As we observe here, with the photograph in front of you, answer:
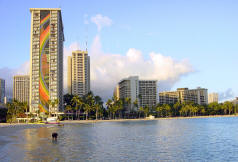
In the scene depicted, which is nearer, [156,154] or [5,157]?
[5,157]

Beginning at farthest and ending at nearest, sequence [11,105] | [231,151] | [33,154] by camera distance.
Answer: [11,105], [231,151], [33,154]

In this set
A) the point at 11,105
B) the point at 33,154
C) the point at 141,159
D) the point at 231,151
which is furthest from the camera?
the point at 11,105

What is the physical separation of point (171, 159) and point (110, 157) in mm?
8322

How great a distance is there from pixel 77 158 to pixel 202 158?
56.6 ft

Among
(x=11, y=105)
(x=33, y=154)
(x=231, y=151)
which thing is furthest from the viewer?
(x=11, y=105)

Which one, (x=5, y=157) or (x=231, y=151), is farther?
(x=231, y=151)

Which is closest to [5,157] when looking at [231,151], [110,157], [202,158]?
[110,157]

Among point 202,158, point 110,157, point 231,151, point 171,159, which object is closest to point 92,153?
point 110,157

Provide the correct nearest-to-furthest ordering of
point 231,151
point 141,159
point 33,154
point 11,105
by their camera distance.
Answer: point 141,159, point 33,154, point 231,151, point 11,105

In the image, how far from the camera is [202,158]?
3725 centimetres

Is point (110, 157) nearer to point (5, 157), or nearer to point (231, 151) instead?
point (5, 157)

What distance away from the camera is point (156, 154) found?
39750 mm

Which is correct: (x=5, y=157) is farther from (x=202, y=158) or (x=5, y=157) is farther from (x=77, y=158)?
(x=202, y=158)

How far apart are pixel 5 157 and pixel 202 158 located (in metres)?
27.3
